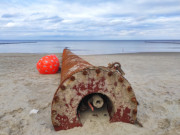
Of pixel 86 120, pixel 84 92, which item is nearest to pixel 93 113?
pixel 86 120

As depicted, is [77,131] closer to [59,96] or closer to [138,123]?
[59,96]

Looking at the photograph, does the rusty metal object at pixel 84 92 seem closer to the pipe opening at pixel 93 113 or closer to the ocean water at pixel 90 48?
the pipe opening at pixel 93 113

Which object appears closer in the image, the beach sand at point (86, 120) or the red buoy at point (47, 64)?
the beach sand at point (86, 120)

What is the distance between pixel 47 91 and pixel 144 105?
2519mm

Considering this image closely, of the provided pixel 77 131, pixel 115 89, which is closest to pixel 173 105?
pixel 115 89

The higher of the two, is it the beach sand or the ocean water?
the ocean water

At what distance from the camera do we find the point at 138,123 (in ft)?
8.47

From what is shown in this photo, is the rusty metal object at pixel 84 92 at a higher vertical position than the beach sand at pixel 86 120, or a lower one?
higher

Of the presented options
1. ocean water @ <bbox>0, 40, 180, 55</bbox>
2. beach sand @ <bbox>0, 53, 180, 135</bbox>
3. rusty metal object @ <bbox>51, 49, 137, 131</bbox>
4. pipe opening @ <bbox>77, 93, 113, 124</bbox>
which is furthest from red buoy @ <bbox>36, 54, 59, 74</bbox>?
ocean water @ <bbox>0, 40, 180, 55</bbox>

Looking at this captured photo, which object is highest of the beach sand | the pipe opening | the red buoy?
the red buoy

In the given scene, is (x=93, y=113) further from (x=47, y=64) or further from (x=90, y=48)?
(x=90, y=48)

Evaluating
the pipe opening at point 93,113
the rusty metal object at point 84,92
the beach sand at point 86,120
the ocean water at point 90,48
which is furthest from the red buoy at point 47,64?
the ocean water at point 90,48

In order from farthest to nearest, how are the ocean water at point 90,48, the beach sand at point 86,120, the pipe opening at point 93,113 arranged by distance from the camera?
the ocean water at point 90,48, the pipe opening at point 93,113, the beach sand at point 86,120

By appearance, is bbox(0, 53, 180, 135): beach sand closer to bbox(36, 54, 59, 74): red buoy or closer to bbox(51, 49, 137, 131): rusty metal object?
bbox(51, 49, 137, 131): rusty metal object
